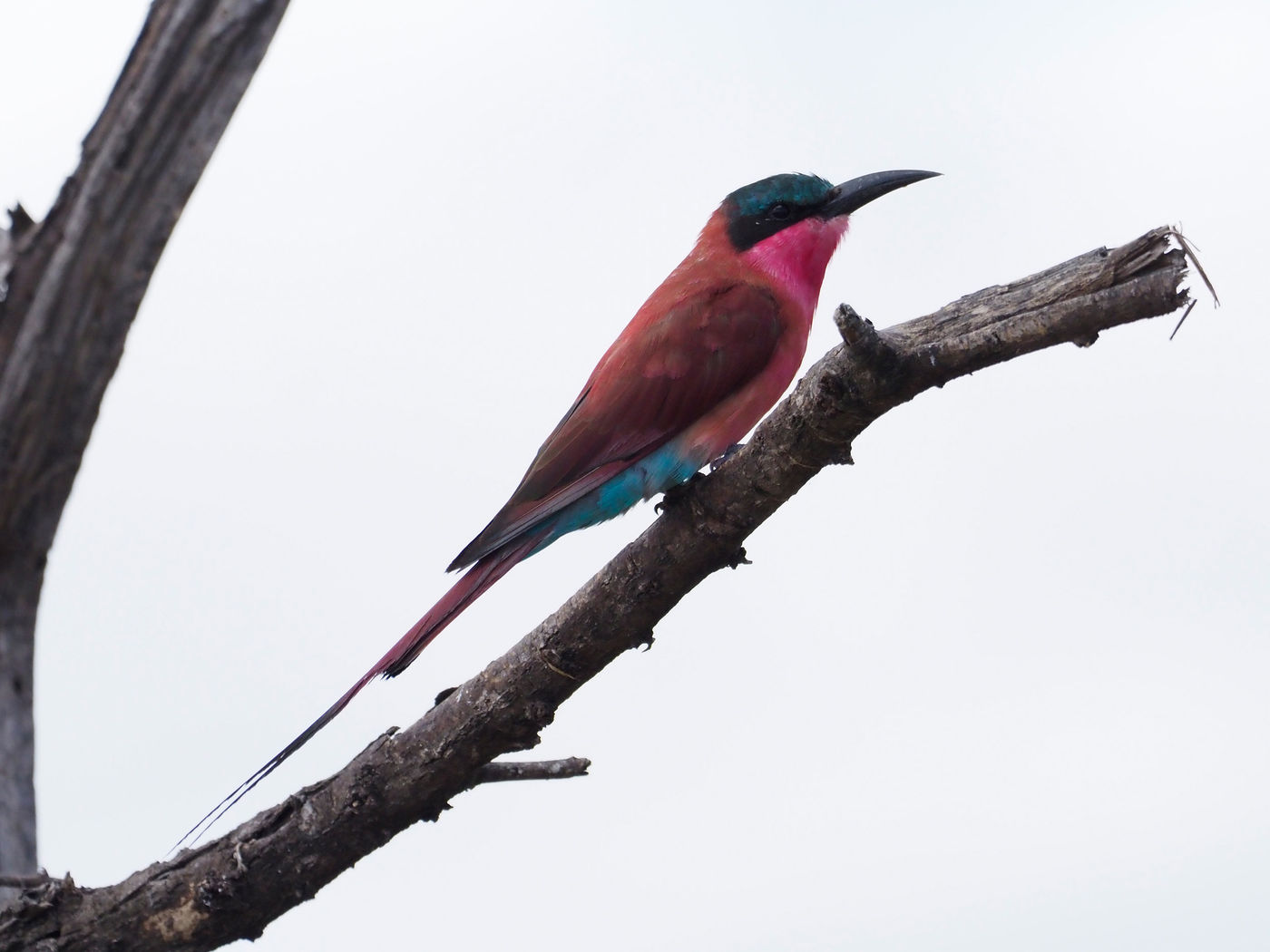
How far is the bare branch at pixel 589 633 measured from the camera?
7.87 feet

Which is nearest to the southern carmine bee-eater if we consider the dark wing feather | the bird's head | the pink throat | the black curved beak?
the dark wing feather

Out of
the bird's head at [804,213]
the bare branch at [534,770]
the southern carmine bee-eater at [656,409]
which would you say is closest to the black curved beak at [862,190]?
the bird's head at [804,213]

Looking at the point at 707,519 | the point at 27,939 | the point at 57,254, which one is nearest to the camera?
the point at 707,519

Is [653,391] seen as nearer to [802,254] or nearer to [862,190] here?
[802,254]

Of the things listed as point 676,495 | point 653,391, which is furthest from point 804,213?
point 676,495

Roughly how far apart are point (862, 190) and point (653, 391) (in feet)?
4.13

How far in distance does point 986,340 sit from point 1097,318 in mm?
188

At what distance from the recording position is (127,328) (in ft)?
13.1

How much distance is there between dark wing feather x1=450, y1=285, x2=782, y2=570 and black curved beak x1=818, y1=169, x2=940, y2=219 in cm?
77

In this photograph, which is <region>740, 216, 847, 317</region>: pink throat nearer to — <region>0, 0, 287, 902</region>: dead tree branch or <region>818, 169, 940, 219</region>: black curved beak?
<region>818, 169, 940, 219</region>: black curved beak

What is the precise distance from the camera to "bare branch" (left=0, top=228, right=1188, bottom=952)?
2.40m

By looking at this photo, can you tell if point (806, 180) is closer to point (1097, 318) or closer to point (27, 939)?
point (1097, 318)

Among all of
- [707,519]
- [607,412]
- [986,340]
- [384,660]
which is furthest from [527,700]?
[986,340]

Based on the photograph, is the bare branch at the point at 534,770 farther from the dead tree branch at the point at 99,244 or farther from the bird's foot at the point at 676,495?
the dead tree branch at the point at 99,244
